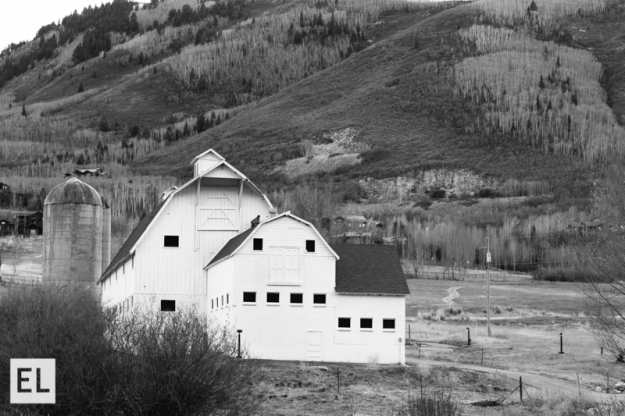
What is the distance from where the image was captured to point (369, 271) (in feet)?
185

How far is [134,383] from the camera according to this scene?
30594 mm

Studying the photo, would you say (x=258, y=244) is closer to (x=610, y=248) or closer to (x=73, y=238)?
(x=73, y=238)

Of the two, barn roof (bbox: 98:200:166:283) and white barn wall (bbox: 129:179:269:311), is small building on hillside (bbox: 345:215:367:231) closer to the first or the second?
barn roof (bbox: 98:200:166:283)

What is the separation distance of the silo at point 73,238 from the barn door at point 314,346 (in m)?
16.9

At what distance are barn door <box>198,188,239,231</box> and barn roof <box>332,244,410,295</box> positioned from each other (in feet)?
18.6

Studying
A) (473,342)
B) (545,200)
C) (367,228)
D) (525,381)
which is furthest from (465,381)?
(545,200)

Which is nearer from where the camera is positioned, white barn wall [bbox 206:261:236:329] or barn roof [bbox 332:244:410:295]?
white barn wall [bbox 206:261:236:329]

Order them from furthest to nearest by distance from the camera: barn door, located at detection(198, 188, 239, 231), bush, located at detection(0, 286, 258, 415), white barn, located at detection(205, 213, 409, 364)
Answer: barn door, located at detection(198, 188, 239, 231) < white barn, located at detection(205, 213, 409, 364) < bush, located at detection(0, 286, 258, 415)

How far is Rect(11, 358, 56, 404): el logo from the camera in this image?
95.1ft

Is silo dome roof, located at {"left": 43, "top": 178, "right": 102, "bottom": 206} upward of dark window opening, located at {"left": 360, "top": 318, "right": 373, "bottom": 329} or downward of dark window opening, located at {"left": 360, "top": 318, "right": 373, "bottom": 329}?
upward

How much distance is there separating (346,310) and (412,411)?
26125mm

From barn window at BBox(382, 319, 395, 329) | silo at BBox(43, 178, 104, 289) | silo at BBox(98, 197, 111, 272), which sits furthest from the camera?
silo at BBox(98, 197, 111, 272)

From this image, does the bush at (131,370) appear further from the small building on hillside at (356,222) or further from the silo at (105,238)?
the small building on hillside at (356,222)

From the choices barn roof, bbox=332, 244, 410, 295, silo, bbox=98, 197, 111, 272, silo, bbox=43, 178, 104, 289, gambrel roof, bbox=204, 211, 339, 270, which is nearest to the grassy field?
barn roof, bbox=332, 244, 410, 295
